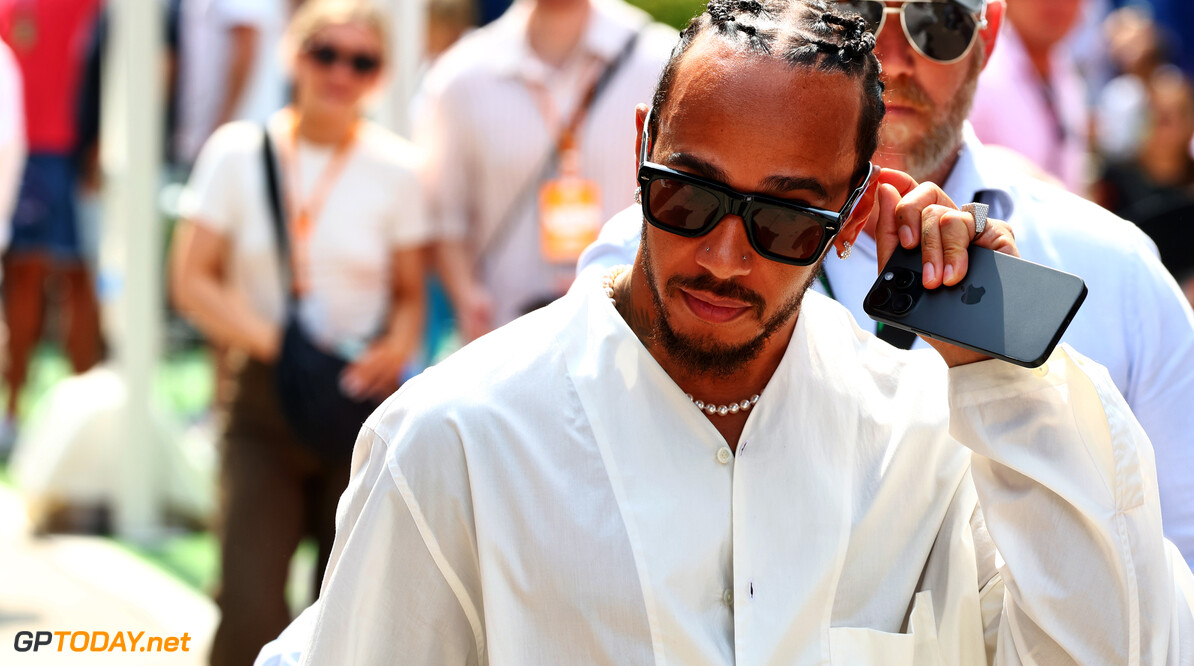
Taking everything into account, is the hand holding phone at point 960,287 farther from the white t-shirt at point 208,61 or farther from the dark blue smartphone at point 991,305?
the white t-shirt at point 208,61

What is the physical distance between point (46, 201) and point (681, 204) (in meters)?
6.12

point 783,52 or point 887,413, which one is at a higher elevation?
point 783,52

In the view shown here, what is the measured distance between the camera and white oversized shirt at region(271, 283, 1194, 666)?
188cm

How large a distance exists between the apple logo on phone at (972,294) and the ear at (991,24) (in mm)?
1127

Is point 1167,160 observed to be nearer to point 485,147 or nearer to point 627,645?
point 485,147

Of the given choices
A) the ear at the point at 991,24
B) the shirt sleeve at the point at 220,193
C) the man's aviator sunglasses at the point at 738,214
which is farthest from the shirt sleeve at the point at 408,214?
the man's aviator sunglasses at the point at 738,214

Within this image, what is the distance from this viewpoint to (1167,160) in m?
8.30

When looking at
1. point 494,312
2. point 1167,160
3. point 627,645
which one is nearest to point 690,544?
point 627,645

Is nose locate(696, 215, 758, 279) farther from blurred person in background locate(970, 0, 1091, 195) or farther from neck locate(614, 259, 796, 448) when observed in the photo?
blurred person in background locate(970, 0, 1091, 195)

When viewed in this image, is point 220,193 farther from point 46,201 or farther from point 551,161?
point 46,201

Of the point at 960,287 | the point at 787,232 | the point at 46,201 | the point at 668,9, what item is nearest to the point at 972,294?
the point at 960,287

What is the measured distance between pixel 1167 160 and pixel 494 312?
199 inches

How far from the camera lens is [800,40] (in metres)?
2.03

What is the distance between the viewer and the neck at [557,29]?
4.97 metres
